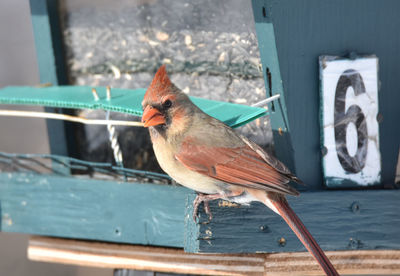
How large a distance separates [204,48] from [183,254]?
0.84 metres

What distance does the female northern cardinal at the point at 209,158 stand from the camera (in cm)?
220

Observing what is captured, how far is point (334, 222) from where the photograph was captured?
238 centimetres

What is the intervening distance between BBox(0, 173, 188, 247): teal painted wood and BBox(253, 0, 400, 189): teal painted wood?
504 millimetres

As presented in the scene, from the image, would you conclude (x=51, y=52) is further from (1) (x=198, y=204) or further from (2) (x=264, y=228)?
(2) (x=264, y=228)

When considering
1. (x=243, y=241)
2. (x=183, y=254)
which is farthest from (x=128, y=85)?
(x=243, y=241)

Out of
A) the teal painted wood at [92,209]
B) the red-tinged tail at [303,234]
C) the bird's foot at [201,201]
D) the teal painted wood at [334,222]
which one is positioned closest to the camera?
the red-tinged tail at [303,234]

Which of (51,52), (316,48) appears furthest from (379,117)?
(51,52)

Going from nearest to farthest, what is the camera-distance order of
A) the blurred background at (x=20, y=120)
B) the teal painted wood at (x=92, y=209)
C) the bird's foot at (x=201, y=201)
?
the bird's foot at (x=201, y=201)
the teal painted wood at (x=92, y=209)
the blurred background at (x=20, y=120)

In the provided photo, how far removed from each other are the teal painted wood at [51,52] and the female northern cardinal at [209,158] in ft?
2.66

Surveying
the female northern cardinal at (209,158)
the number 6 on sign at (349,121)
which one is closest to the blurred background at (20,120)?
the female northern cardinal at (209,158)

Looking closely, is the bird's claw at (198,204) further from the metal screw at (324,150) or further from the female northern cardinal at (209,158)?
the metal screw at (324,150)

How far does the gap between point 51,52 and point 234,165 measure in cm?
116

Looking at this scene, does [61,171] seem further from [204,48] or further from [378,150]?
[378,150]

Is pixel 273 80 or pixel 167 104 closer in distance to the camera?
pixel 167 104
